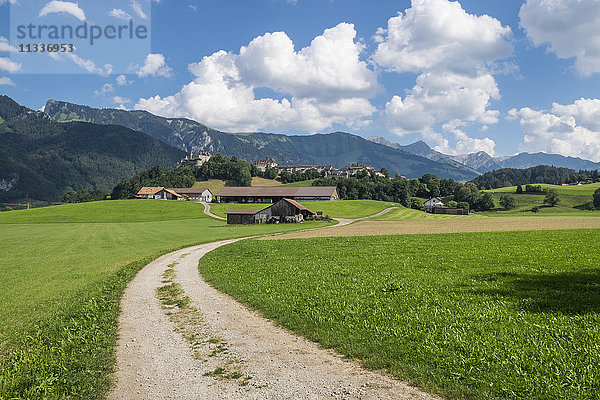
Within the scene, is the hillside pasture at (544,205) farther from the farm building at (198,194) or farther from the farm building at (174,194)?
the farm building at (174,194)

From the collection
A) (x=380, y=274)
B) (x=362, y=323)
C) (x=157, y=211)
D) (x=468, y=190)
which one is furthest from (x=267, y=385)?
(x=468, y=190)

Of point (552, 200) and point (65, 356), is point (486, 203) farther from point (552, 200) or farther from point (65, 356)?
point (65, 356)

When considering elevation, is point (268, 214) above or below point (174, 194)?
below

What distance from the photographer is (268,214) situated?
88000 mm

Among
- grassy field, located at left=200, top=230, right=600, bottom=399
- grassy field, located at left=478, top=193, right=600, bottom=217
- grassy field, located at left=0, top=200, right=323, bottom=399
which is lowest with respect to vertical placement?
grassy field, located at left=478, top=193, right=600, bottom=217

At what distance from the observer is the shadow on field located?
1177cm

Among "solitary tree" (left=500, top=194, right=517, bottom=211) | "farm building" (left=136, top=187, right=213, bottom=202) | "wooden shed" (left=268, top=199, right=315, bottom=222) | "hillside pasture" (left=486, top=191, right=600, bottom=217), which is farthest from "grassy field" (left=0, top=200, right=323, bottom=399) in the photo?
"solitary tree" (left=500, top=194, right=517, bottom=211)

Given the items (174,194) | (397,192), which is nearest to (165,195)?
(174,194)

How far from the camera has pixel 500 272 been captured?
1773 centimetres

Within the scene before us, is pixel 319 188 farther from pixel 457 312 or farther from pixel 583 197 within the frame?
pixel 457 312

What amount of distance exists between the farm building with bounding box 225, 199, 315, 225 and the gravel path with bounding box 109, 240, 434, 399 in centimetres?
7159

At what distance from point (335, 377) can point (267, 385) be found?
154 cm

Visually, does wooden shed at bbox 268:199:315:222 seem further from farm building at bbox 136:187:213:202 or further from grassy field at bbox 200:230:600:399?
farm building at bbox 136:187:213:202

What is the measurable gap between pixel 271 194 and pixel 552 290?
145m
